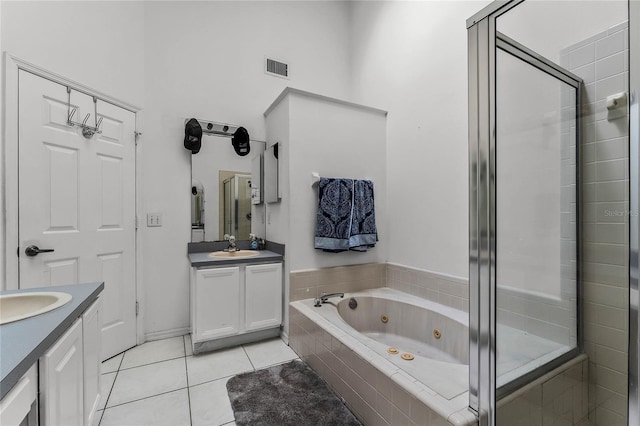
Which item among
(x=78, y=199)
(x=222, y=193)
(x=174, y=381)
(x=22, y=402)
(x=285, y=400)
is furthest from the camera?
(x=222, y=193)

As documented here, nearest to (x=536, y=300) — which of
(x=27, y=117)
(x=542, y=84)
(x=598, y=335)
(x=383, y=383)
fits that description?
(x=598, y=335)

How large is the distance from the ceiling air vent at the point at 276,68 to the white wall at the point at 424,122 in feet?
3.05

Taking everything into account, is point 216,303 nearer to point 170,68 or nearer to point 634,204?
point 170,68

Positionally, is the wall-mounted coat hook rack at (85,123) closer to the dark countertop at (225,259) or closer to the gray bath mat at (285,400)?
the dark countertop at (225,259)

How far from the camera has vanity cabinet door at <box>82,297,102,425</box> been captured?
1.21 meters

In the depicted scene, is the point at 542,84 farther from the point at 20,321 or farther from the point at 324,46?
the point at 324,46

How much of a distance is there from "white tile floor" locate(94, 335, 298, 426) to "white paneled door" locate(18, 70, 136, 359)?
0.98 feet

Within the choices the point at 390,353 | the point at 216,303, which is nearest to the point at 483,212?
the point at 390,353

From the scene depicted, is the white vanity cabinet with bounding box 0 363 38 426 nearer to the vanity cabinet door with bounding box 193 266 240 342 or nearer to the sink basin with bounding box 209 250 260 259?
the vanity cabinet door with bounding box 193 266 240 342

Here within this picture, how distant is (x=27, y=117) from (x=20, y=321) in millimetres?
1587

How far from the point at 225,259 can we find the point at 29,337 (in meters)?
1.57

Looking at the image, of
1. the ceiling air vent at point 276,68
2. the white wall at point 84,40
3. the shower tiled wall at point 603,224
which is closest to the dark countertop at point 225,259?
the white wall at point 84,40

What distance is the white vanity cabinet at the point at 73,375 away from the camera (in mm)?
842

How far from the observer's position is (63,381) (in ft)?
3.17
